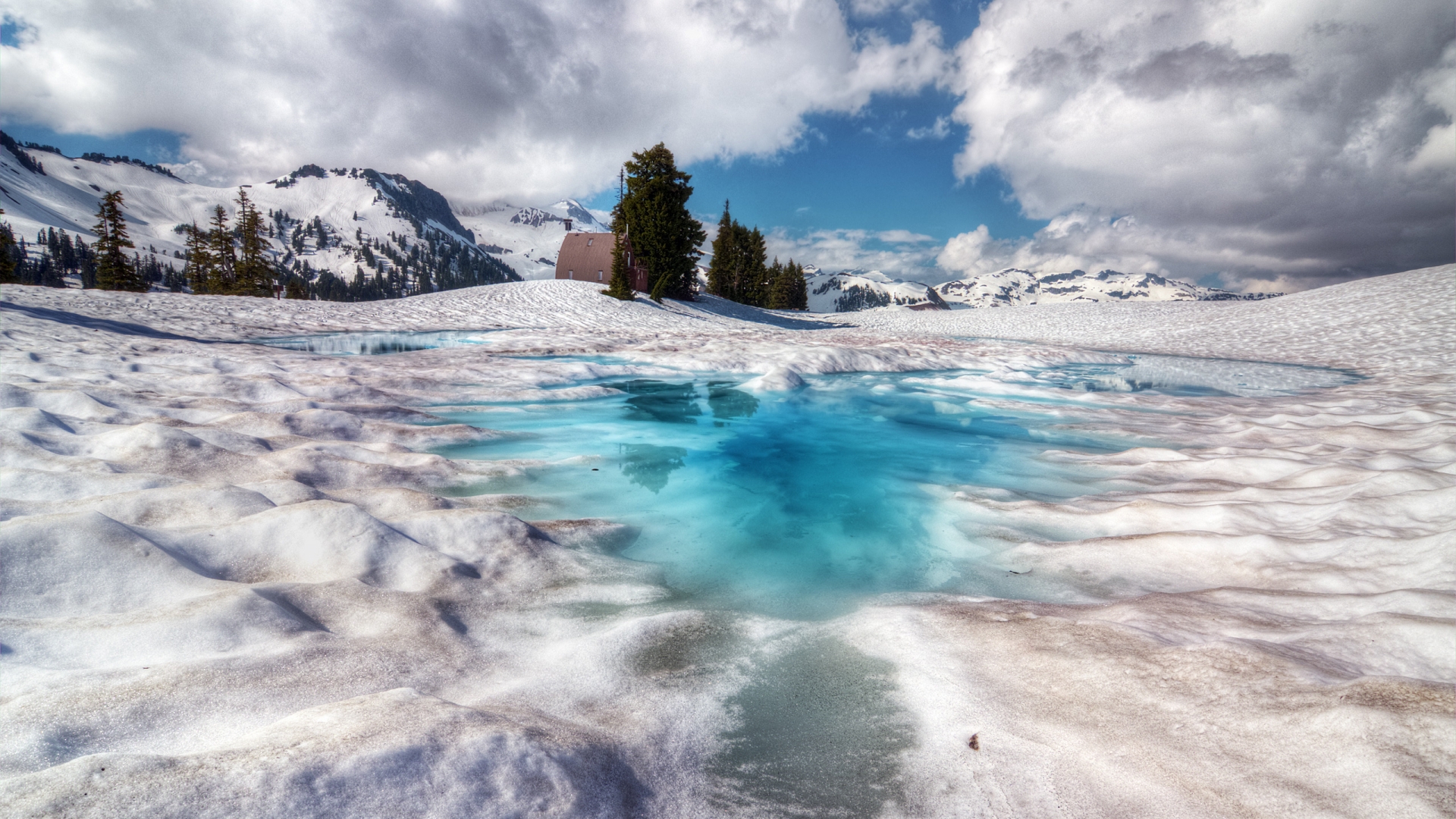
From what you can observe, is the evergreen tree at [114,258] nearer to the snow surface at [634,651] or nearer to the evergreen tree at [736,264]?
the evergreen tree at [736,264]

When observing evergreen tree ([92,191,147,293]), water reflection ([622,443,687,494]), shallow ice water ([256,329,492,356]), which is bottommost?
water reflection ([622,443,687,494])

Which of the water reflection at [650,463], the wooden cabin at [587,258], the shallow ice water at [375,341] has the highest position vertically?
the wooden cabin at [587,258]

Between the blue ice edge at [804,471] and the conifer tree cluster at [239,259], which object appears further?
the conifer tree cluster at [239,259]

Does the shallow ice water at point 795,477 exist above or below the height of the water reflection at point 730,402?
below

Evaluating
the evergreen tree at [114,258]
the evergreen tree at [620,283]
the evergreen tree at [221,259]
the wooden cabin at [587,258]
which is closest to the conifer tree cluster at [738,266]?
the wooden cabin at [587,258]

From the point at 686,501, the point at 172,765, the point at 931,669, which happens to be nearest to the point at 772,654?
the point at 931,669

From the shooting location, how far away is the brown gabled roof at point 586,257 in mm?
57250

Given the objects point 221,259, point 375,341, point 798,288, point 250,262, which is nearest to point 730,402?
point 375,341

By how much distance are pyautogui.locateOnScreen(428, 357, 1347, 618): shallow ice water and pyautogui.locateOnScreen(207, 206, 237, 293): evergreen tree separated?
6072 centimetres

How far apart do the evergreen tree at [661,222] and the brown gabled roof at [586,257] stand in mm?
13608

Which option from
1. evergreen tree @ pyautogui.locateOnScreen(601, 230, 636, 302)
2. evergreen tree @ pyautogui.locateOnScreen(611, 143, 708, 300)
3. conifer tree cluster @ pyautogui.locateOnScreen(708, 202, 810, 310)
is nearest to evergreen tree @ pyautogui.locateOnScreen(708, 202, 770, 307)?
conifer tree cluster @ pyautogui.locateOnScreen(708, 202, 810, 310)

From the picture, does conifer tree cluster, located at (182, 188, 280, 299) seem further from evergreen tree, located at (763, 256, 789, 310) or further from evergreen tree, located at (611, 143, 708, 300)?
evergreen tree, located at (763, 256, 789, 310)

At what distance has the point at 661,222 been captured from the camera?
136ft

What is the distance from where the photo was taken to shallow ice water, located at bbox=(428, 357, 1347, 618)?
4336 mm
